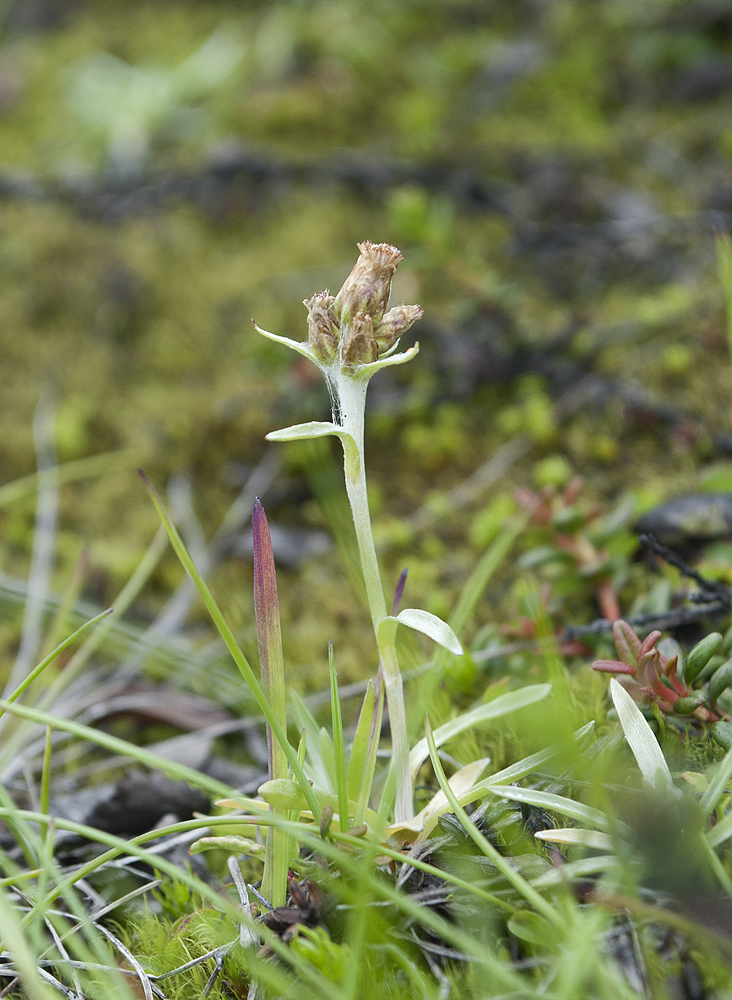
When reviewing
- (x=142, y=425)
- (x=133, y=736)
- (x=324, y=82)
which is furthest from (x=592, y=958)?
(x=324, y=82)

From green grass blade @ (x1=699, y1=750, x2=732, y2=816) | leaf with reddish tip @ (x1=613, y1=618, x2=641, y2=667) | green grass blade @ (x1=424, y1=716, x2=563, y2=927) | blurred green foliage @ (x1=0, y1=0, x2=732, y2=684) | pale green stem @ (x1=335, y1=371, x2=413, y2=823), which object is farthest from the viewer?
blurred green foliage @ (x1=0, y1=0, x2=732, y2=684)

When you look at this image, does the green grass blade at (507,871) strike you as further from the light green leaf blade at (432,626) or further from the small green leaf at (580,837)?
the light green leaf blade at (432,626)

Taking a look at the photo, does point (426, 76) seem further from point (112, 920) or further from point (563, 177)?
point (112, 920)

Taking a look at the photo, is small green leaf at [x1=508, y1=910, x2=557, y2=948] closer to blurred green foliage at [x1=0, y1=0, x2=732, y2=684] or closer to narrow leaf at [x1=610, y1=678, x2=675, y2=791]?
narrow leaf at [x1=610, y1=678, x2=675, y2=791]

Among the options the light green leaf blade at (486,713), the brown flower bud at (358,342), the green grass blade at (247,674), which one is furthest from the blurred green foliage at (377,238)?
the brown flower bud at (358,342)

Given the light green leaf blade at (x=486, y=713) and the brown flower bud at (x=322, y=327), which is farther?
the light green leaf blade at (x=486, y=713)

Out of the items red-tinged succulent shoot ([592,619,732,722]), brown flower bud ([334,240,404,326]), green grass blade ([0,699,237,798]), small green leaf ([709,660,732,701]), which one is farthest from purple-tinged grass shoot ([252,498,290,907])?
small green leaf ([709,660,732,701])
